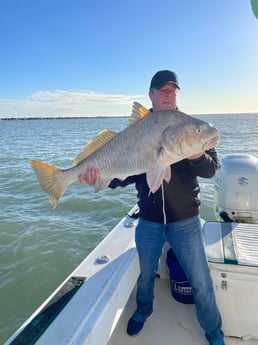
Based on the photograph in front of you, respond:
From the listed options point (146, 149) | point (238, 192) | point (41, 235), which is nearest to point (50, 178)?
point (146, 149)

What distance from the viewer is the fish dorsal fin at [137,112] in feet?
8.13

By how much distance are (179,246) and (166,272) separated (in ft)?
4.43

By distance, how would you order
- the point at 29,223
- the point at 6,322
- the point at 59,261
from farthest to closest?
the point at 29,223
the point at 59,261
the point at 6,322

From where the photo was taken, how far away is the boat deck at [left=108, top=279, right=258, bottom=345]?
3008 millimetres

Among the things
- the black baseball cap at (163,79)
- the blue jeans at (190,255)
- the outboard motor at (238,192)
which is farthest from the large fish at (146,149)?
the outboard motor at (238,192)

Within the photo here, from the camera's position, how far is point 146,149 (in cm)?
239

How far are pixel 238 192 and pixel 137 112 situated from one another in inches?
89.8

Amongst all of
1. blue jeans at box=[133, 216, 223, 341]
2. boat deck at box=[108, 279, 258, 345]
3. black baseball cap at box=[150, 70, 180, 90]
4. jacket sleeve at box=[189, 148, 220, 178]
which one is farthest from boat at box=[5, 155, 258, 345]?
black baseball cap at box=[150, 70, 180, 90]

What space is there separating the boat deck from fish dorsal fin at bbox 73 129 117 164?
1810 millimetres

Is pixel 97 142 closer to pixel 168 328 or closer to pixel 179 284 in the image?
pixel 179 284

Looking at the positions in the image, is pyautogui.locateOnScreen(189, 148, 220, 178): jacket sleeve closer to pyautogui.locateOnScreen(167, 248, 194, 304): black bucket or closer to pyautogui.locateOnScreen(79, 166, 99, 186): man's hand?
pyautogui.locateOnScreen(79, 166, 99, 186): man's hand

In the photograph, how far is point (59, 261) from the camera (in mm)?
6047

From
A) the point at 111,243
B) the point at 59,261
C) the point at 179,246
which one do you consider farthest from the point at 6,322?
the point at 179,246

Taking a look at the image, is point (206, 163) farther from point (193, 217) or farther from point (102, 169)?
point (102, 169)
